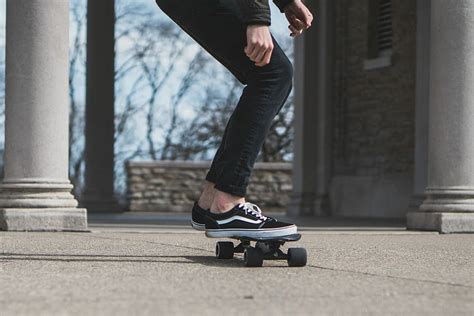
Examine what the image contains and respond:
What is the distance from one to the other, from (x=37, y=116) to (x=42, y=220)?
819mm

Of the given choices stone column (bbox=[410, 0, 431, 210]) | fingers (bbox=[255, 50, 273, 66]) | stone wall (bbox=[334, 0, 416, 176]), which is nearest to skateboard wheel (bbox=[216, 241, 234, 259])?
fingers (bbox=[255, 50, 273, 66])

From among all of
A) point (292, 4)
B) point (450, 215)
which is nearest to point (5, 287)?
point (292, 4)

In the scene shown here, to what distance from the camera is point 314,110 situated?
52.7 feet

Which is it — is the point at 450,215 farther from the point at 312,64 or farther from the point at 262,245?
the point at 312,64

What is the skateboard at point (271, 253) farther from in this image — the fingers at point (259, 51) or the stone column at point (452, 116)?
the stone column at point (452, 116)

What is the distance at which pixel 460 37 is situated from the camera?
29.5 feet

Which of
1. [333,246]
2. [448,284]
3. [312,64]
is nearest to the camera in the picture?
[448,284]

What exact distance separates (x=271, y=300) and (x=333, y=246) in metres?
3.06

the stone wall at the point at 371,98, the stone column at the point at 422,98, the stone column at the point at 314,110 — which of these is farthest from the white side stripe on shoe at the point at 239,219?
the stone column at the point at 314,110

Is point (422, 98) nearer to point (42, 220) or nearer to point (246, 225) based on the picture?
point (42, 220)

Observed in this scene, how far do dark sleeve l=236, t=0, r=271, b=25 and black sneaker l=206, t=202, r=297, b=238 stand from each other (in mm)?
813

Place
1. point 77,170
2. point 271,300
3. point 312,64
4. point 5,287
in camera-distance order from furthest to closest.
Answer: point 77,170 → point 312,64 → point 5,287 → point 271,300

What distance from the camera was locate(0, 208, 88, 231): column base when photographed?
826cm

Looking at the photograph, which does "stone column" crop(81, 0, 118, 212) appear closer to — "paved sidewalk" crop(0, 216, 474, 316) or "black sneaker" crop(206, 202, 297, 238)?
"paved sidewalk" crop(0, 216, 474, 316)
